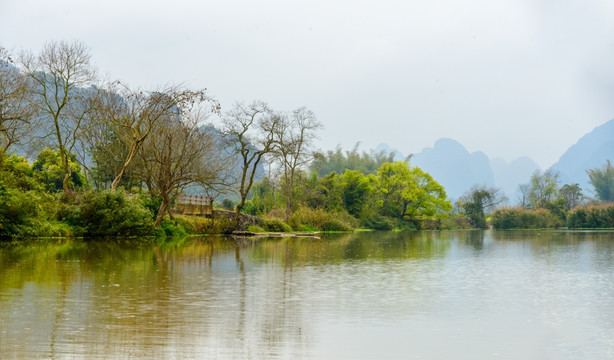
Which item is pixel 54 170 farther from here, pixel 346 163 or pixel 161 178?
pixel 346 163

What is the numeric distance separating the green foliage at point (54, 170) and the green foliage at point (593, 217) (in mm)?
58595

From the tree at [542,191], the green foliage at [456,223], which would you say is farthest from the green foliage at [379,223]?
the tree at [542,191]

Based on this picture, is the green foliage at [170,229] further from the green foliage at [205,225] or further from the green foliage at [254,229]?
the green foliage at [254,229]

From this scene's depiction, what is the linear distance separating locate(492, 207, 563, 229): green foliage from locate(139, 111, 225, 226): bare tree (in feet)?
160

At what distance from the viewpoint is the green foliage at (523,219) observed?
253 ft

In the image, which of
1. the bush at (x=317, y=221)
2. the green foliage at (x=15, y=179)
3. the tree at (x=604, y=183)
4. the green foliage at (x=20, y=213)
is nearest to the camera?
the green foliage at (x=20, y=213)

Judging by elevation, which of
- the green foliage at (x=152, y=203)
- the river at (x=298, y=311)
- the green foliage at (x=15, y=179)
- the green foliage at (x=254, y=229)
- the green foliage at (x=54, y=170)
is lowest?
the river at (x=298, y=311)

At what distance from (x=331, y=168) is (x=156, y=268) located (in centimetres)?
8026

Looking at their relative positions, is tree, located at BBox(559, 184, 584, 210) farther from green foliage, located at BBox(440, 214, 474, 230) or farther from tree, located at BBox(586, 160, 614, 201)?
green foliage, located at BBox(440, 214, 474, 230)

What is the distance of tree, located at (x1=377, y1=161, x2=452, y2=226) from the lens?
73.8 meters

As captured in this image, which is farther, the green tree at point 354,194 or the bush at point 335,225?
the green tree at point 354,194

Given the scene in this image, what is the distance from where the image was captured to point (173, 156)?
38875 mm

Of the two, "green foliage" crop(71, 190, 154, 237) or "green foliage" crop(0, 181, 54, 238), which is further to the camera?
"green foliage" crop(71, 190, 154, 237)

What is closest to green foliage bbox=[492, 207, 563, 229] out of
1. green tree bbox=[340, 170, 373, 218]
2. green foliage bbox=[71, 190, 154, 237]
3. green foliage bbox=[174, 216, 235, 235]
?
green tree bbox=[340, 170, 373, 218]
